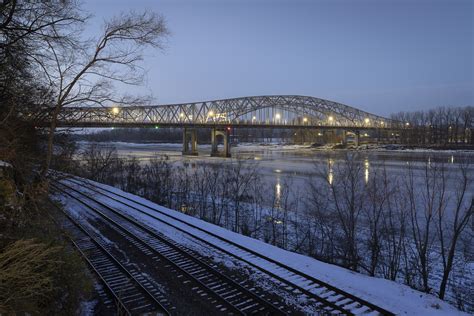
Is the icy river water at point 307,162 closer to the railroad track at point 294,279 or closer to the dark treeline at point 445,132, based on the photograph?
the railroad track at point 294,279

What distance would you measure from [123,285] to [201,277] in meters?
2.19

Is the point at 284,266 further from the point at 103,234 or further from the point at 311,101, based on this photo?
the point at 311,101

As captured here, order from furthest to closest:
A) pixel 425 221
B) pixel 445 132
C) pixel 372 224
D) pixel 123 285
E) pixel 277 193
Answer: pixel 445 132 < pixel 277 193 < pixel 425 221 < pixel 372 224 < pixel 123 285

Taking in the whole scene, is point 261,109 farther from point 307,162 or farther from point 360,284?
point 360,284

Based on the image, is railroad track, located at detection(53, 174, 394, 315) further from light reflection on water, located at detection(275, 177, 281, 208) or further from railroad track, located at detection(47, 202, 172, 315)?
light reflection on water, located at detection(275, 177, 281, 208)

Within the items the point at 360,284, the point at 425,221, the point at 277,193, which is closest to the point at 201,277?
the point at 360,284

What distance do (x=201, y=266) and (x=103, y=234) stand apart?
6.16m

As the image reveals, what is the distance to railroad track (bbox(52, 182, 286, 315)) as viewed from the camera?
8.38 metres

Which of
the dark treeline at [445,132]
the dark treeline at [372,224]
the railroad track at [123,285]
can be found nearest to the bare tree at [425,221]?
the dark treeline at [372,224]

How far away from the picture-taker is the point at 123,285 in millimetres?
9656

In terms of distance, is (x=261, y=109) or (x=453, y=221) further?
(x=261, y=109)

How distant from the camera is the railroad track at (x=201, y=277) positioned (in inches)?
330

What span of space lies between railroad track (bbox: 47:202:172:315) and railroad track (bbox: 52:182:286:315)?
3.46 feet

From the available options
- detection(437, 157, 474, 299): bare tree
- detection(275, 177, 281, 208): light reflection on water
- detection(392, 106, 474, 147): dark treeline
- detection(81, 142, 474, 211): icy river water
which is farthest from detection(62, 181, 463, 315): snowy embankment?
detection(392, 106, 474, 147): dark treeline
